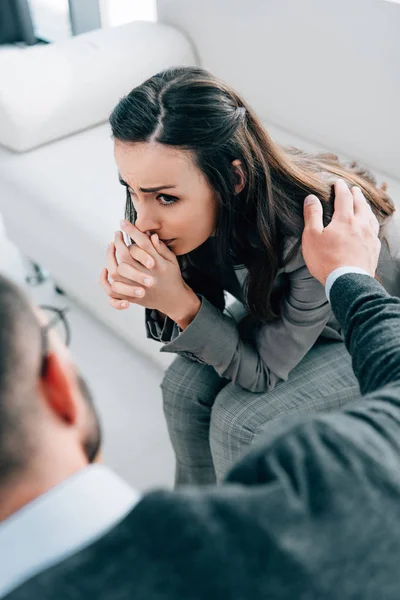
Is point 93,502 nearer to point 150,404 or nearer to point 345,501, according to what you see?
point 345,501

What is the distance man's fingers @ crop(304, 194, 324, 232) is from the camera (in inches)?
38.5

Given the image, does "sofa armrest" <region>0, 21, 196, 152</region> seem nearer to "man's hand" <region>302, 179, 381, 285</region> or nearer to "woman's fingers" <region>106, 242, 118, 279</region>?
"woman's fingers" <region>106, 242, 118, 279</region>

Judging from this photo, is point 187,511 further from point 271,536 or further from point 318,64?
point 318,64

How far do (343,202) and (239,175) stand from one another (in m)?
0.18

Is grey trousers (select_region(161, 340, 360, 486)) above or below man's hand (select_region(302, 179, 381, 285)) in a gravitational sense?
below

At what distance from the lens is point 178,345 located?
44.9 inches

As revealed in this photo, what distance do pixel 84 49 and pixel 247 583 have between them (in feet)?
6.16

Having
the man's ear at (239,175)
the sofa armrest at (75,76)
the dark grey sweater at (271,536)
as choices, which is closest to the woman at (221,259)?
the man's ear at (239,175)

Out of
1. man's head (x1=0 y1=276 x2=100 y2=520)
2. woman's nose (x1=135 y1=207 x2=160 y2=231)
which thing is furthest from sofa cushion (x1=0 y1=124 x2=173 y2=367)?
man's head (x1=0 y1=276 x2=100 y2=520)

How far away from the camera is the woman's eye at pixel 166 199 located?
104 centimetres

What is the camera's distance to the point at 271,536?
439 mm

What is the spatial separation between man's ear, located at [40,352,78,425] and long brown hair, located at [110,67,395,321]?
56 centimetres

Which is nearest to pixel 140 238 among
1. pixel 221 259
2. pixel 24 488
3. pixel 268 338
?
pixel 221 259

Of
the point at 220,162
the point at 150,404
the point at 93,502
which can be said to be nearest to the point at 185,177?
the point at 220,162
